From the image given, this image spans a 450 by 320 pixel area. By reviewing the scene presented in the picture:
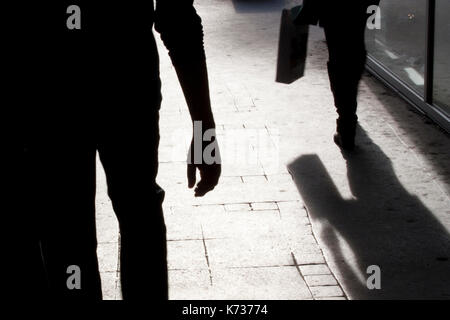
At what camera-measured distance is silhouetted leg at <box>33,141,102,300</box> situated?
7.50 feet

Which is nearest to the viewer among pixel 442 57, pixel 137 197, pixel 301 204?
pixel 137 197

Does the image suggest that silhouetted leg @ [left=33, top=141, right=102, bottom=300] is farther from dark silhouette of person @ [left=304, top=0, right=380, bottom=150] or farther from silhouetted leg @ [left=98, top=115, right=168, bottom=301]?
dark silhouette of person @ [left=304, top=0, right=380, bottom=150]

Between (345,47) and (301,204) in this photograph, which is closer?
(301,204)

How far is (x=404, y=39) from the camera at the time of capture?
25.2ft

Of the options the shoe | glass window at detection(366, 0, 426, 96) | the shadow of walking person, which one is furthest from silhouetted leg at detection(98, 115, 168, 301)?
glass window at detection(366, 0, 426, 96)

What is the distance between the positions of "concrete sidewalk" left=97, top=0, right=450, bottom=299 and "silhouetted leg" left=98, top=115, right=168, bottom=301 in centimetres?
137

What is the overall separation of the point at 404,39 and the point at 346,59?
1723 millimetres

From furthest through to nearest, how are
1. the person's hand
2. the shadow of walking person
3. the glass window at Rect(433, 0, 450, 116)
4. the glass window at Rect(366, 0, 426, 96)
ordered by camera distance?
the glass window at Rect(366, 0, 426, 96) < the glass window at Rect(433, 0, 450, 116) < the shadow of walking person < the person's hand

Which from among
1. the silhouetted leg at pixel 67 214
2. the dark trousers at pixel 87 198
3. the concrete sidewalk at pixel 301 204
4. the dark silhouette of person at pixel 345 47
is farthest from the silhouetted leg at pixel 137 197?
the dark silhouette of person at pixel 345 47

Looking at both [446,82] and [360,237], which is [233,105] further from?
[360,237]

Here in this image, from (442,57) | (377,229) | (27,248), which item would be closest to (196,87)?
(27,248)

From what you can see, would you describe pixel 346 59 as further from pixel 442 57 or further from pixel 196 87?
pixel 196 87

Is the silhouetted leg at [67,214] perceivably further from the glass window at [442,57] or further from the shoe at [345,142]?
the glass window at [442,57]

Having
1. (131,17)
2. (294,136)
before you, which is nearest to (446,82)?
(294,136)
